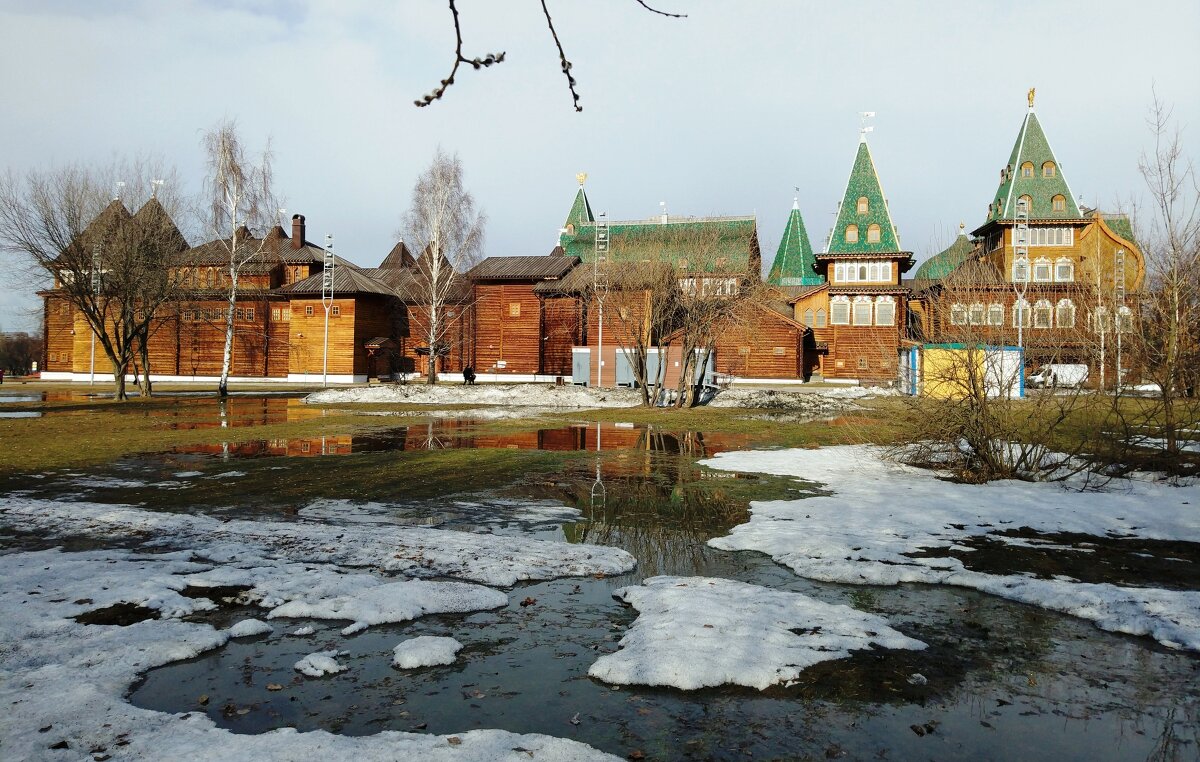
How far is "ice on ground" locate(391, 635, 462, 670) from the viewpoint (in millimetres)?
4551

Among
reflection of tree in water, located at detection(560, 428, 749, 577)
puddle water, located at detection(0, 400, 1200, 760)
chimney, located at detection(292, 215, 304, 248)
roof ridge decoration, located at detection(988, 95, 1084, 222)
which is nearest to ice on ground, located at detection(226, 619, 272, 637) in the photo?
puddle water, located at detection(0, 400, 1200, 760)

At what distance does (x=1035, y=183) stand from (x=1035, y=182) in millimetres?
93

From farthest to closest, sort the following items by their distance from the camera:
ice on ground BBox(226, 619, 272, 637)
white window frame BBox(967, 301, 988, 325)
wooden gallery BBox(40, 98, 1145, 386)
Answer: wooden gallery BBox(40, 98, 1145, 386)
white window frame BBox(967, 301, 988, 325)
ice on ground BBox(226, 619, 272, 637)

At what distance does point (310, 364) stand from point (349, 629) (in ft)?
169

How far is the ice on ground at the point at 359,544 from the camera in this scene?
6.64 meters

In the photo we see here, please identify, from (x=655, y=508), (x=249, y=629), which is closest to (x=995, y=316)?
(x=655, y=508)

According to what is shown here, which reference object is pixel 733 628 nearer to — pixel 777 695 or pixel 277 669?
pixel 777 695

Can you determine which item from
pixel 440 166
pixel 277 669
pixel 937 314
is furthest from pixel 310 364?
pixel 277 669

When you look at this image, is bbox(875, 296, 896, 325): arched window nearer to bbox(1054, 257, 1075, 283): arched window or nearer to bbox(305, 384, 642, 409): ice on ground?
bbox(1054, 257, 1075, 283): arched window

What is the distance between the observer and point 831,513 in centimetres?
912

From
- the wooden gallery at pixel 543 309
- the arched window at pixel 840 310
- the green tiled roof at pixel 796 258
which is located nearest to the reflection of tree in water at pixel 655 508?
the wooden gallery at pixel 543 309

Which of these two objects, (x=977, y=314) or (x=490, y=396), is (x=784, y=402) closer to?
(x=490, y=396)

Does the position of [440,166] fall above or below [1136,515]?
above

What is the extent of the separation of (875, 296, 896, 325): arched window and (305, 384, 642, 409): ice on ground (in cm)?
3100
